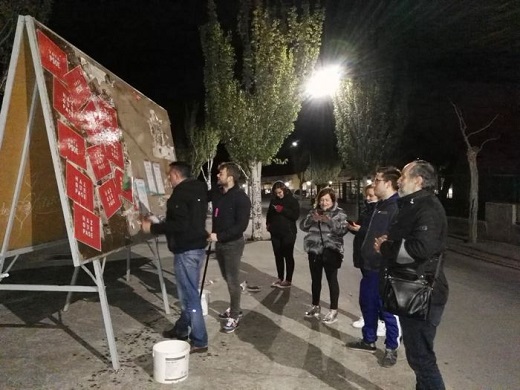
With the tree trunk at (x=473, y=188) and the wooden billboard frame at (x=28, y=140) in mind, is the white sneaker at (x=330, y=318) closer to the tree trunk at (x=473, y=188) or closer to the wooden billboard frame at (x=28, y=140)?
the wooden billboard frame at (x=28, y=140)

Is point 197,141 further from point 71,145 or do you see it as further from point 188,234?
point 71,145

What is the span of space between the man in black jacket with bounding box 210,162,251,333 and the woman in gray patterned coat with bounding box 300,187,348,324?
93 cm

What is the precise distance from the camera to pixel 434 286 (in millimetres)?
2990

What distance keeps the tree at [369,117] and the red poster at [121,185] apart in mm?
13745

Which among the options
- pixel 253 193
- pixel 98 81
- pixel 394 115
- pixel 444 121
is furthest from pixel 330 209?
pixel 444 121

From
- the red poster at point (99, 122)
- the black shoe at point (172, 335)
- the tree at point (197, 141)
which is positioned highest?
the tree at point (197, 141)

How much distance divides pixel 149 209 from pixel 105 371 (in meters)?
1.79

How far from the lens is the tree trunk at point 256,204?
13.6 m

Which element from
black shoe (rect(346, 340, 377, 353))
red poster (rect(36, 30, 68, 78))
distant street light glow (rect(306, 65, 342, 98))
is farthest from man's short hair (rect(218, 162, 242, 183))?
distant street light glow (rect(306, 65, 342, 98))

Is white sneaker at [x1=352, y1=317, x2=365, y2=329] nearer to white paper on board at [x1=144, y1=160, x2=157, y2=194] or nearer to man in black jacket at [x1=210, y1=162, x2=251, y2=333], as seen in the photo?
man in black jacket at [x1=210, y1=162, x2=251, y2=333]

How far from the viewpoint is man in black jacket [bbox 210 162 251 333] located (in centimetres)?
476

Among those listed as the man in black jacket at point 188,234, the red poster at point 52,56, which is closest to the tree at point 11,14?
the red poster at point 52,56

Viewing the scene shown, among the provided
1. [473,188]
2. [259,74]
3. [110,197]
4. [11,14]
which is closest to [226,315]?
[110,197]

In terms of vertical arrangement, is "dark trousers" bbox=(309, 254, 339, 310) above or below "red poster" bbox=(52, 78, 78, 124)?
below
